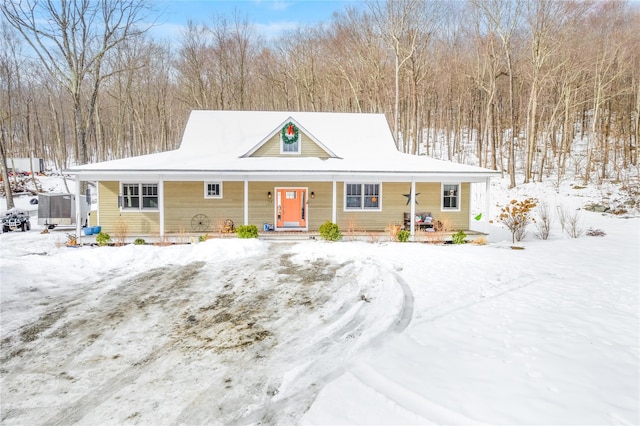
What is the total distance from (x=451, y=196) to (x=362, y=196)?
12.9ft

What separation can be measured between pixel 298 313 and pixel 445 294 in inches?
121

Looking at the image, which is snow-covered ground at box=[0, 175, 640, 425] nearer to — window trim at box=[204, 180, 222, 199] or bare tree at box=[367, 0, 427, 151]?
window trim at box=[204, 180, 222, 199]

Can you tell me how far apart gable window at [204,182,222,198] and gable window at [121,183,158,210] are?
1979 millimetres

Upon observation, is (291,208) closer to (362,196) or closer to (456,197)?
(362,196)

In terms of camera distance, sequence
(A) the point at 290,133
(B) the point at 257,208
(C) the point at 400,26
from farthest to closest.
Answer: (C) the point at 400,26 < (A) the point at 290,133 < (B) the point at 257,208

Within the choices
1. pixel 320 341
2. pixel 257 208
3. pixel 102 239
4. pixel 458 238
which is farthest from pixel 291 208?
pixel 320 341

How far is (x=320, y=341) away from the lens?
5.40m

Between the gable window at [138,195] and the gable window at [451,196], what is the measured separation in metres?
12.0

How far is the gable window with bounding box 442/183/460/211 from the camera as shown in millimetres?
16125

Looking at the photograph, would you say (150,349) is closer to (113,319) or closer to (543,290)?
(113,319)

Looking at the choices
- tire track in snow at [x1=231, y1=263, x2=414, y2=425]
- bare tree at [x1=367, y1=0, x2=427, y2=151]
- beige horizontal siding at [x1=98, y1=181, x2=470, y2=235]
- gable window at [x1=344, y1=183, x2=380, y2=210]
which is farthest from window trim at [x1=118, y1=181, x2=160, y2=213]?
bare tree at [x1=367, y1=0, x2=427, y2=151]

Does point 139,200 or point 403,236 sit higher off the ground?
point 139,200

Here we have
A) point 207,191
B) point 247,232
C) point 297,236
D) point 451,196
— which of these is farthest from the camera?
point 451,196

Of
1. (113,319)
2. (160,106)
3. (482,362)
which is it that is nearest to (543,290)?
(482,362)
